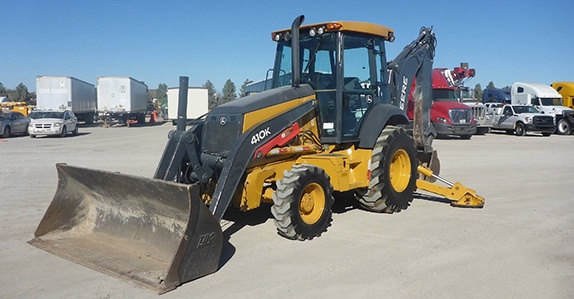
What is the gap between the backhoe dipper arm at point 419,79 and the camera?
8.98 meters

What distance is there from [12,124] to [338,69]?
24.3m

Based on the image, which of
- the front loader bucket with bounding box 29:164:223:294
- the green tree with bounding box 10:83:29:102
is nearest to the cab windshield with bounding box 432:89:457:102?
the front loader bucket with bounding box 29:164:223:294

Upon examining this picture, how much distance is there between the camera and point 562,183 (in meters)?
11.1

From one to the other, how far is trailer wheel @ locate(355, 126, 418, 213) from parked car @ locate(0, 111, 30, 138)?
923 inches

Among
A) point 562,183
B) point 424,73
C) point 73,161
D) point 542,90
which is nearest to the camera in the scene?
point 424,73

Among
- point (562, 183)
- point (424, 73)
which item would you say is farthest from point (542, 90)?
point (424, 73)

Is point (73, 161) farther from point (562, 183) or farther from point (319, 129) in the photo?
point (562, 183)

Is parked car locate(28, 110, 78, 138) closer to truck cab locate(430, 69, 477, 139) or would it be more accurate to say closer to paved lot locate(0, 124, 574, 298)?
paved lot locate(0, 124, 574, 298)

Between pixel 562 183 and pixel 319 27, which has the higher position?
pixel 319 27

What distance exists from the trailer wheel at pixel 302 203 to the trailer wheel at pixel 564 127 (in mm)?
26622

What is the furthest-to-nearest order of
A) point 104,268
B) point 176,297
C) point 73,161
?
point 73,161
point 104,268
point 176,297

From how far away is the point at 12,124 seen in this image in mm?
26266

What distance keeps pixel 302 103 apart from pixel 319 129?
567 mm

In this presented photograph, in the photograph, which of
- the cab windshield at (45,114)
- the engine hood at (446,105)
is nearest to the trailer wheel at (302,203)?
the engine hood at (446,105)
